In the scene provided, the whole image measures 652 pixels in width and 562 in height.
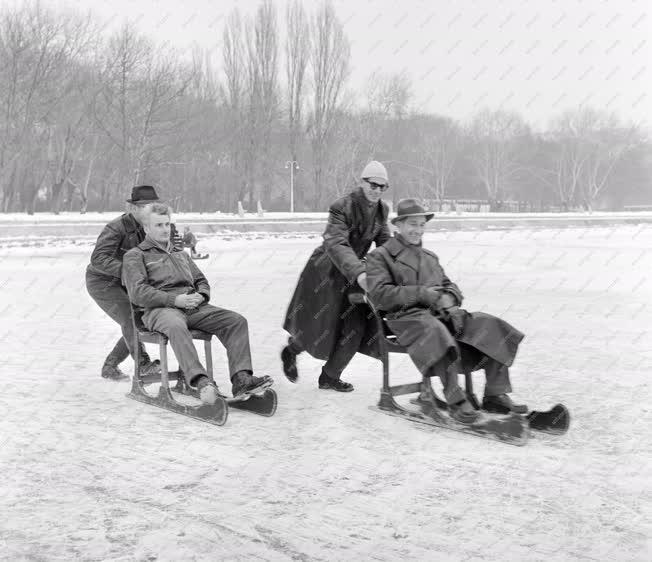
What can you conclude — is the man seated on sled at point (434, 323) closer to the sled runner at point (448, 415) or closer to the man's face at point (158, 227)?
the sled runner at point (448, 415)

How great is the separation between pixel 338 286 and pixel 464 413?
138 centimetres

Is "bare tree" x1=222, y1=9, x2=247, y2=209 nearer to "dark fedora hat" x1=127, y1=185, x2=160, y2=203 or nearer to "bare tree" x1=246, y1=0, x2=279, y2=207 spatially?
"bare tree" x1=246, y1=0, x2=279, y2=207

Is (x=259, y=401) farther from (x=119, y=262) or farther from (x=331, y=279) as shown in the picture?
(x=119, y=262)

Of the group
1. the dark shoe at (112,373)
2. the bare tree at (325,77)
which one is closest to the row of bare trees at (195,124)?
the bare tree at (325,77)

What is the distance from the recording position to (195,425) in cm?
482

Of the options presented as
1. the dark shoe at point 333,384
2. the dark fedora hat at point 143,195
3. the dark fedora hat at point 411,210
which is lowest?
the dark shoe at point 333,384

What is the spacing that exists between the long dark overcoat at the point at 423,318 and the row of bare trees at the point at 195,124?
110ft

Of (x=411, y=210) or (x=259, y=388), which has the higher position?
(x=411, y=210)

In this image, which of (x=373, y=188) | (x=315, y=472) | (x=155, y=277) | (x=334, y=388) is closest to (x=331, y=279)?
(x=373, y=188)

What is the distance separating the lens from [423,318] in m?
4.76

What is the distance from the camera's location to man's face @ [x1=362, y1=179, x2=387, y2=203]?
5508 millimetres

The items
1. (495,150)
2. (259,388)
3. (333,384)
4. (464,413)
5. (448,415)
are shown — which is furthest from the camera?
(495,150)

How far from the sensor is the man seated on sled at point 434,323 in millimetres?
4648

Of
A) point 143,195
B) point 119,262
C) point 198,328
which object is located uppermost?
point 143,195
